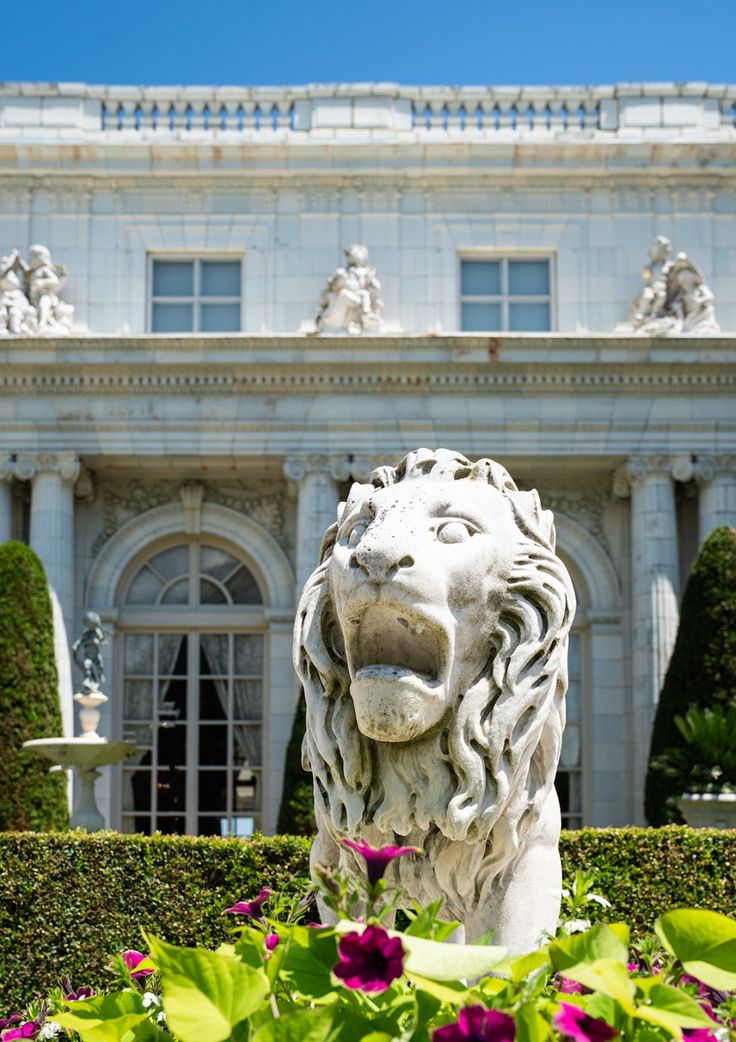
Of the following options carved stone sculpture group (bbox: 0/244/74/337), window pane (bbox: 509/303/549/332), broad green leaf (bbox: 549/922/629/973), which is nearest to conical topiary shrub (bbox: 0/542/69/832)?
carved stone sculpture group (bbox: 0/244/74/337)

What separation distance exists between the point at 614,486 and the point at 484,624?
764 inches

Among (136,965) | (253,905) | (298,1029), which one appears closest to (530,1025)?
(298,1029)

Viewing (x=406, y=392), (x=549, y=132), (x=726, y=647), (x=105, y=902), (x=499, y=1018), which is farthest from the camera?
(x=549, y=132)

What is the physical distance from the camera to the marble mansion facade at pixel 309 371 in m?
22.4

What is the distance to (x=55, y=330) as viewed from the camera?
76.0 feet

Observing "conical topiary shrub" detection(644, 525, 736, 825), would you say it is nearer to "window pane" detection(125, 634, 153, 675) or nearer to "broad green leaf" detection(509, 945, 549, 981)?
"window pane" detection(125, 634, 153, 675)

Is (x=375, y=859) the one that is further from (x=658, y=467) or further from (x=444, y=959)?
(x=658, y=467)

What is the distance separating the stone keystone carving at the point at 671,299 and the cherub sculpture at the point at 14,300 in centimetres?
841

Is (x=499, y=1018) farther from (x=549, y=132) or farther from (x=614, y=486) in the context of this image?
(x=549, y=132)

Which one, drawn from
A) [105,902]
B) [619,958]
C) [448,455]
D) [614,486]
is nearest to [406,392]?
[614,486]

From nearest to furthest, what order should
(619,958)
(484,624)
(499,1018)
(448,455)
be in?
(499,1018)
(619,958)
(484,624)
(448,455)

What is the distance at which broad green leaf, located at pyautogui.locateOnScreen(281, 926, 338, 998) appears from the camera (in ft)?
8.54

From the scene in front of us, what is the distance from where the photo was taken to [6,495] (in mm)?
22781

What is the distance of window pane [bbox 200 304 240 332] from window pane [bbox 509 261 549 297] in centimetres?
405
